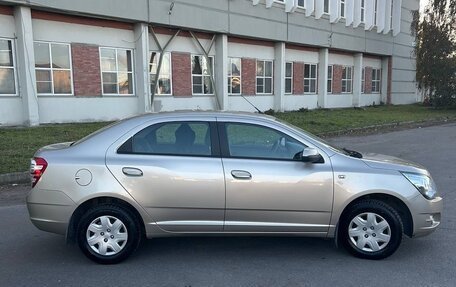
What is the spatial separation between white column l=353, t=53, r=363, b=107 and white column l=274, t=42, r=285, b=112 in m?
9.70

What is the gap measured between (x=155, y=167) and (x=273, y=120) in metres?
1.41

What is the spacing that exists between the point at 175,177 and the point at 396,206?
2366 millimetres

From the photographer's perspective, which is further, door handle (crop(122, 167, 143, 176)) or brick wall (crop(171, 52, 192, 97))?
brick wall (crop(171, 52, 192, 97))

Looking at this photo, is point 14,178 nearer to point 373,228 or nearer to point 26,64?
point 373,228

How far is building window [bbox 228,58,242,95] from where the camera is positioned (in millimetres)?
22547

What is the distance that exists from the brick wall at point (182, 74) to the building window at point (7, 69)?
7294 millimetres

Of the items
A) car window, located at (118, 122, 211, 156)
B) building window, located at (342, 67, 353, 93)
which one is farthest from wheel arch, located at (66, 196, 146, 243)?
building window, located at (342, 67, 353, 93)

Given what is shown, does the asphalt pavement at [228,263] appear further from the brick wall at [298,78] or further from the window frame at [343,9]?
the window frame at [343,9]

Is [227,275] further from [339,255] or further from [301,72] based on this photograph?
[301,72]

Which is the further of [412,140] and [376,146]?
[412,140]

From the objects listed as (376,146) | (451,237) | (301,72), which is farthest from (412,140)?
(301,72)

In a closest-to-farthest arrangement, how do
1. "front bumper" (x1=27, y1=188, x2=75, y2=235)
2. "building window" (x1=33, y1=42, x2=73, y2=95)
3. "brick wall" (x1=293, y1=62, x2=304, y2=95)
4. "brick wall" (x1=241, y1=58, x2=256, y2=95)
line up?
"front bumper" (x1=27, y1=188, x2=75, y2=235), "building window" (x1=33, y1=42, x2=73, y2=95), "brick wall" (x1=241, y1=58, x2=256, y2=95), "brick wall" (x1=293, y1=62, x2=304, y2=95)

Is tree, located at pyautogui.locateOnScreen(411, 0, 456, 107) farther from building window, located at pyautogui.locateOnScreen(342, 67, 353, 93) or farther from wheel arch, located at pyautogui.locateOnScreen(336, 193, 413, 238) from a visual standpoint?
wheel arch, located at pyautogui.locateOnScreen(336, 193, 413, 238)

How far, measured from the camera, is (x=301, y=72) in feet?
87.9
